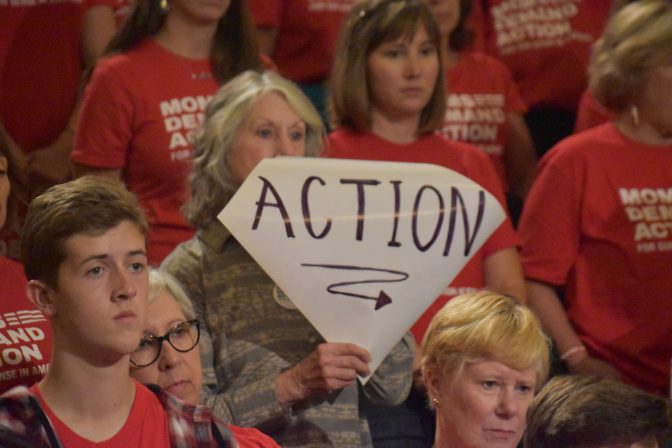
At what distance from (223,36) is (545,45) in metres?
1.39

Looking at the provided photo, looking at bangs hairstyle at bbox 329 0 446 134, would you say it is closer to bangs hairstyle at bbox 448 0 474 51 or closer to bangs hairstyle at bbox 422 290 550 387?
bangs hairstyle at bbox 448 0 474 51

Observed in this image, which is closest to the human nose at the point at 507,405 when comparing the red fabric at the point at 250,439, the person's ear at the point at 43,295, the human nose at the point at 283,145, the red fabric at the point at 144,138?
the red fabric at the point at 250,439

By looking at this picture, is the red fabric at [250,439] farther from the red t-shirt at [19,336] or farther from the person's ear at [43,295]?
the red t-shirt at [19,336]

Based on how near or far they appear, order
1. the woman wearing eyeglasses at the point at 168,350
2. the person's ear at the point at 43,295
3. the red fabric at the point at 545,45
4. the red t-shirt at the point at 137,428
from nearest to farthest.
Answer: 1. the red t-shirt at the point at 137,428
2. the person's ear at the point at 43,295
3. the woman wearing eyeglasses at the point at 168,350
4. the red fabric at the point at 545,45

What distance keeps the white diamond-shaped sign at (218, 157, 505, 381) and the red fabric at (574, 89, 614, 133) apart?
5.42ft

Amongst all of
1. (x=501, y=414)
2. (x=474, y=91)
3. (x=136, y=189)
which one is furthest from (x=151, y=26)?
(x=501, y=414)

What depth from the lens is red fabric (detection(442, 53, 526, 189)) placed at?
16.5ft

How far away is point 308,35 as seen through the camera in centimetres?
525

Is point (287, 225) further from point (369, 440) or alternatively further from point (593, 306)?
point (593, 306)

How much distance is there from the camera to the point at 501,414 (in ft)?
10.4

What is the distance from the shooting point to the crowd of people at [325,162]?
2.65 m

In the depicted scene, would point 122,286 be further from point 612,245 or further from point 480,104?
point 480,104

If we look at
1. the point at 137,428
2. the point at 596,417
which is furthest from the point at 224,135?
the point at 596,417

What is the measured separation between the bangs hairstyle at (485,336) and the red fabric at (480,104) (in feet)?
5.81
